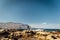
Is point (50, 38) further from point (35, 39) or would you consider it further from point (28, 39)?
point (28, 39)

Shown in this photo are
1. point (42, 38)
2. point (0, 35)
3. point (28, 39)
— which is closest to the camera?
point (42, 38)

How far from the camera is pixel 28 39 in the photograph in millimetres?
37406

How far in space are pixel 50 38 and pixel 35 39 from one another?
19.4ft

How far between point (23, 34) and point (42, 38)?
29.8 ft

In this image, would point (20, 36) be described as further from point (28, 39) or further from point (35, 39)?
point (35, 39)

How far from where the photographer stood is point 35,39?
1400 inches

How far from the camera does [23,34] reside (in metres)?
40.8

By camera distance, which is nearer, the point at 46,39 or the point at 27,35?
the point at 46,39

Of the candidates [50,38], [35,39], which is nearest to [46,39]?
[50,38]

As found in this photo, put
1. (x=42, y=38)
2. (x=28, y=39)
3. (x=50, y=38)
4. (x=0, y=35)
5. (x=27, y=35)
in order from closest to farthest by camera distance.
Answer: (x=50, y=38), (x=42, y=38), (x=0, y=35), (x=28, y=39), (x=27, y=35)

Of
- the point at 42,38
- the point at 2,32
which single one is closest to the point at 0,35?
the point at 2,32

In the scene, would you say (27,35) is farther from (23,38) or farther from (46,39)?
(46,39)

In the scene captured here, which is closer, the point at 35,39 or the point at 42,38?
the point at 42,38

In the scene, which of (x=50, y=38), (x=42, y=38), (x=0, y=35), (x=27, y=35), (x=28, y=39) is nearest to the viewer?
(x=50, y=38)
